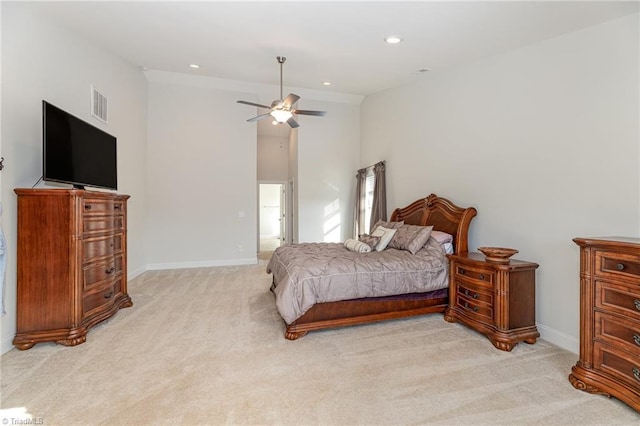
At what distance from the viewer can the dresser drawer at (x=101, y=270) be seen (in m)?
2.83

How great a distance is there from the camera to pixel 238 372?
226 centimetres

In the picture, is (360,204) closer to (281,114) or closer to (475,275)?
(281,114)

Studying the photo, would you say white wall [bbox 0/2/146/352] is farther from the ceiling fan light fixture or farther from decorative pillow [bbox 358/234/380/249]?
decorative pillow [bbox 358/234/380/249]

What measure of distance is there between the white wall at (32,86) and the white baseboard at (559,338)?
4817 mm

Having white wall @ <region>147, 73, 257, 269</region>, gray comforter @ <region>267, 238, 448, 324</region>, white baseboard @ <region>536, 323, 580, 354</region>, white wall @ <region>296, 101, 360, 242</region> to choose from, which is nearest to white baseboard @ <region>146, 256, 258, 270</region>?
white wall @ <region>147, 73, 257, 269</region>

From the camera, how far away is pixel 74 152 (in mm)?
2920

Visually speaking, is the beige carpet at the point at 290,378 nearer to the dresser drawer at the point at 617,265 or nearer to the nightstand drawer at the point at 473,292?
the nightstand drawer at the point at 473,292

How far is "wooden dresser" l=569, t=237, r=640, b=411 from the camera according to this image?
1.88 m

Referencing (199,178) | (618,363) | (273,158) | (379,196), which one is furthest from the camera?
(273,158)

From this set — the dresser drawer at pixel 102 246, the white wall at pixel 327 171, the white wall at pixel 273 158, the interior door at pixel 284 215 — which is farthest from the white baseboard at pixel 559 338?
the white wall at pixel 273 158

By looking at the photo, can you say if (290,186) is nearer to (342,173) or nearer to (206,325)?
(342,173)

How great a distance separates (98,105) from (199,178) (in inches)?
84.6

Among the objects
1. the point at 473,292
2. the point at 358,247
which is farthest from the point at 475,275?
the point at 358,247

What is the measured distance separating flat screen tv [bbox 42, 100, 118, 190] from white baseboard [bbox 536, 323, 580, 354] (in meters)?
4.79
